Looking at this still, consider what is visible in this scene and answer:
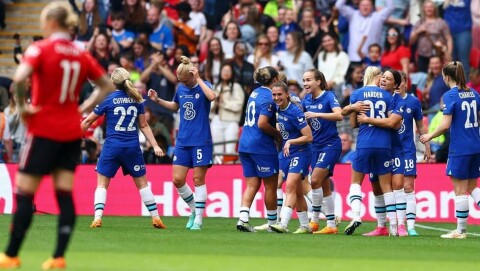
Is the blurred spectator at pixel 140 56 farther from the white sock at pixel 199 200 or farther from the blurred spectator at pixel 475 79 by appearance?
the white sock at pixel 199 200

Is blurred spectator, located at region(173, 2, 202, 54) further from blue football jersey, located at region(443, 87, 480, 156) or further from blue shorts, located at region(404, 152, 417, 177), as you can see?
blue football jersey, located at region(443, 87, 480, 156)

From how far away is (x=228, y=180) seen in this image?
23391 mm

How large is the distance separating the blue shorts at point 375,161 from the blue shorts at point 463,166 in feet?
2.89

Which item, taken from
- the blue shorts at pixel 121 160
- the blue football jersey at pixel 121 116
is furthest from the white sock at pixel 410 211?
the blue football jersey at pixel 121 116

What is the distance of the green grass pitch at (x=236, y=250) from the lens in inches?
484

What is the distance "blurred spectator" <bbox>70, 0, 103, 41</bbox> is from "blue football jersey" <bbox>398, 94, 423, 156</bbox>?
1192 cm

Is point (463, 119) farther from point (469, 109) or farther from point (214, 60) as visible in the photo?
point (214, 60)

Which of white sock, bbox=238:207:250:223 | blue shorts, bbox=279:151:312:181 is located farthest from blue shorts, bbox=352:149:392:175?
white sock, bbox=238:207:250:223

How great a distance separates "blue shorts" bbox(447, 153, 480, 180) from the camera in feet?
55.9

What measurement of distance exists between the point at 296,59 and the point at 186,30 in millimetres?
3229

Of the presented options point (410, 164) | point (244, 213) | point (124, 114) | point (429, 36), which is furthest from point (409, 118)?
point (429, 36)

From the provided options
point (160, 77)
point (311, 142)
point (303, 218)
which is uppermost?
point (160, 77)

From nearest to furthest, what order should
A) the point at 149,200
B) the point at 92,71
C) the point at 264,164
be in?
1. the point at 92,71
2. the point at 264,164
3. the point at 149,200

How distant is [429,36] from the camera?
26.7 meters
